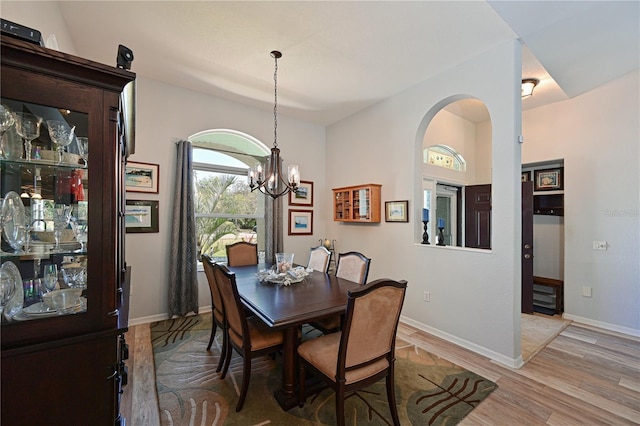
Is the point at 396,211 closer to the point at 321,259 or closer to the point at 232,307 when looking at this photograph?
the point at 321,259

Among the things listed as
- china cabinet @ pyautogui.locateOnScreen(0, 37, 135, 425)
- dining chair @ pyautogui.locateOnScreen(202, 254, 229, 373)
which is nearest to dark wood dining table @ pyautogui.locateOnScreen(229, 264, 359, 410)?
dining chair @ pyautogui.locateOnScreen(202, 254, 229, 373)

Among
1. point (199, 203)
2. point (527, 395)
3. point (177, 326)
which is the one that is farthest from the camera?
point (199, 203)

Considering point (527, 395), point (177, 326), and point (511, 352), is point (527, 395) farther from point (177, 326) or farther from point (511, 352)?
point (177, 326)

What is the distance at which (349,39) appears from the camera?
2.68m

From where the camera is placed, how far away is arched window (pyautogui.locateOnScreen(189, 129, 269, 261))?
4.13m

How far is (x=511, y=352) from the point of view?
2.61m

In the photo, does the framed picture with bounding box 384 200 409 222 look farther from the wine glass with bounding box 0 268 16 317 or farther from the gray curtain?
the wine glass with bounding box 0 268 16 317

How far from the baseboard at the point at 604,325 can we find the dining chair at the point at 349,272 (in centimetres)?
327

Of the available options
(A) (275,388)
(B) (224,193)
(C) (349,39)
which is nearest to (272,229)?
(B) (224,193)

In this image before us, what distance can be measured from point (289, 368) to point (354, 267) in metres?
1.24

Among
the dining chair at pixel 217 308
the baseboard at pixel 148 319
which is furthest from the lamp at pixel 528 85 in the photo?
the baseboard at pixel 148 319

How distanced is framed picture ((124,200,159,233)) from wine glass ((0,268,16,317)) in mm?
2788

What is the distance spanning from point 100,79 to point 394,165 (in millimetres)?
3430

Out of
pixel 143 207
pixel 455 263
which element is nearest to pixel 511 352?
pixel 455 263
